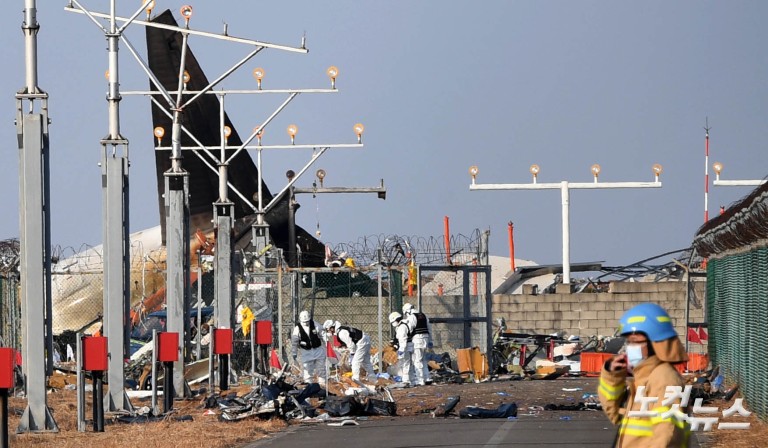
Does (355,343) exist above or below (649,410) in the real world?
below

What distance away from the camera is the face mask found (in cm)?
705

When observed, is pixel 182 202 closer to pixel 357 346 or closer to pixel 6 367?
pixel 357 346

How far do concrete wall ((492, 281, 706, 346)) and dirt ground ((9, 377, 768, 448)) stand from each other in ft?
37.2

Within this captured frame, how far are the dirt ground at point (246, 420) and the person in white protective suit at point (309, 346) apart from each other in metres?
1.58

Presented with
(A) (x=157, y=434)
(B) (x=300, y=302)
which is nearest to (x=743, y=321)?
(A) (x=157, y=434)

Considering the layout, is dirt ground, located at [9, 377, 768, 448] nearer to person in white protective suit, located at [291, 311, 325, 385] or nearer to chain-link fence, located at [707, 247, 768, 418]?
chain-link fence, located at [707, 247, 768, 418]

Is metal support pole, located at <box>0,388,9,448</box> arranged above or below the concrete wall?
above

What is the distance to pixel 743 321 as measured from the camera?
19812 mm

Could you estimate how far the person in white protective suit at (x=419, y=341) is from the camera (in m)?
27.9

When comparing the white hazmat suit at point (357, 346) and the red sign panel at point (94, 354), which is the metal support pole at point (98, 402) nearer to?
the red sign panel at point (94, 354)

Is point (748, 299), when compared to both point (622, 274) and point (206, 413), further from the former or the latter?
point (622, 274)

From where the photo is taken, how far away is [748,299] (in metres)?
18.7

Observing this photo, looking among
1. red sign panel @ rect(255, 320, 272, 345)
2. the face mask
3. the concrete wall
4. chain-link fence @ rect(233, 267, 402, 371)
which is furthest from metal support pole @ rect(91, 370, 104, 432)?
the concrete wall

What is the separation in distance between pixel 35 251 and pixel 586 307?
23.5 meters
